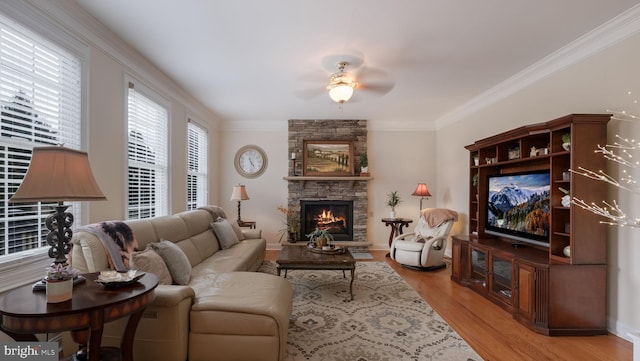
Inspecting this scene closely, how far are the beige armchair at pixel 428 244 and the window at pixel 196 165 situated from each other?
3595mm

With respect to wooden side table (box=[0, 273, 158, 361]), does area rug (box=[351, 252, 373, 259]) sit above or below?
below

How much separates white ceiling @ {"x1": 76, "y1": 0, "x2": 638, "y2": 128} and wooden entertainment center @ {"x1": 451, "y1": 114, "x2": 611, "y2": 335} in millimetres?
881

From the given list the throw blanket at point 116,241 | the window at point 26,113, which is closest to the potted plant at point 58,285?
the throw blanket at point 116,241

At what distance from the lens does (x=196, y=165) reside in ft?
17.7

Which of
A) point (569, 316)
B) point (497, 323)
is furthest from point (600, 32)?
point (497, 323)

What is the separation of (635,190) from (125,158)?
4.74m

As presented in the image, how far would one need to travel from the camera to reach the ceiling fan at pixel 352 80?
11.4 ft

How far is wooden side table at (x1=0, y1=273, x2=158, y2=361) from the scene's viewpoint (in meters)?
1.39

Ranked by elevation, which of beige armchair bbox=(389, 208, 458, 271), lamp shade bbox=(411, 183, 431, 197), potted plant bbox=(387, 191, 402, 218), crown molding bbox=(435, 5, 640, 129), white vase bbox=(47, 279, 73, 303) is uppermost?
crown molding bbox=(435, 5, 640, 129)

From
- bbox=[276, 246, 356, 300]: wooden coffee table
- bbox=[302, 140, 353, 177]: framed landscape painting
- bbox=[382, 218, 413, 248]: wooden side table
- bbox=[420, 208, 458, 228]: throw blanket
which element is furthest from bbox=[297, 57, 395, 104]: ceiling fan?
bbox=[382, 218, 413, 248]: wooden side table

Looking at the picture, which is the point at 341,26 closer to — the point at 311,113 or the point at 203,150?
the point at 311,113

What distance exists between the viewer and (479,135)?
15.6 feet

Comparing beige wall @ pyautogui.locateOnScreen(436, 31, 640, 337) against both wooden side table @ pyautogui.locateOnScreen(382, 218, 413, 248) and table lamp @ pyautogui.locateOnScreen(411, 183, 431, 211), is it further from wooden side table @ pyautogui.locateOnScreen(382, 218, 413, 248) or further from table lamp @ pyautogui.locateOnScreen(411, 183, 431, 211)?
wooden side table @ pyautogui.locateOnScreen(382, 218, 413, 248)

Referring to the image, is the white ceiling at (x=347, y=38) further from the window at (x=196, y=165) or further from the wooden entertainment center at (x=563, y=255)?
the window at (x=196, y=165)
